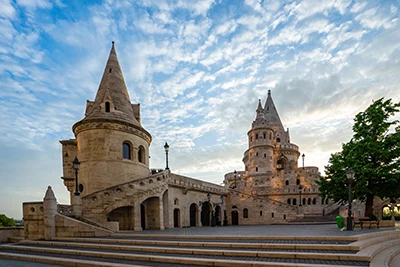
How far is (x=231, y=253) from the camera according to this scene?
7980 mm

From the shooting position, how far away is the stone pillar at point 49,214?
13789mm

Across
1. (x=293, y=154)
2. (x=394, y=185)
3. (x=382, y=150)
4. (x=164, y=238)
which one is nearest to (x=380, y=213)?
(x=394, y=185)

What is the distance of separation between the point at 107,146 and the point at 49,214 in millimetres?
7521

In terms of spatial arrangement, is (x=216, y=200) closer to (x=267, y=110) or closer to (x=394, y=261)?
(x=394, y=261)

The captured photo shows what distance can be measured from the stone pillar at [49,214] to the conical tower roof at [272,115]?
53051mm

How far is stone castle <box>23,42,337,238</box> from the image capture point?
1465cm

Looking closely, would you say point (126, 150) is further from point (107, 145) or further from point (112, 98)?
point (112, 98)

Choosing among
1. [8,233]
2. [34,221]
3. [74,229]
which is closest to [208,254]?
[74,229]

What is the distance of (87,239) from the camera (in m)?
12.3

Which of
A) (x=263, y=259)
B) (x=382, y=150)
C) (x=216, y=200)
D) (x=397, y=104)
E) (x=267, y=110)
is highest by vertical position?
(x=267, y=110)

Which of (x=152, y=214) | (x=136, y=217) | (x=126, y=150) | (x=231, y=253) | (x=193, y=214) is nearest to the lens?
(x=231, y=253)

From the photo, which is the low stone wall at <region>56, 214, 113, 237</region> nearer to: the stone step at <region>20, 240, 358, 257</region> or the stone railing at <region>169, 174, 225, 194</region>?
the stone step at <region>20, 240, 358, 257</region>

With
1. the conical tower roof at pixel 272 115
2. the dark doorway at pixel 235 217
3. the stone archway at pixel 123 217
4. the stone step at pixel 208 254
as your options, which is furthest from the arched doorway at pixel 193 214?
the conical tower roof at pixel 272 115

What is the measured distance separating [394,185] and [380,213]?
16.1 meters
